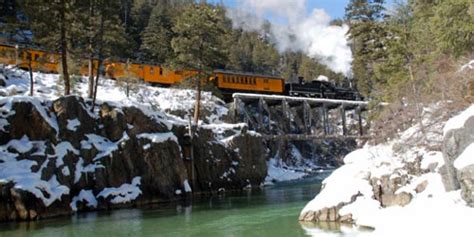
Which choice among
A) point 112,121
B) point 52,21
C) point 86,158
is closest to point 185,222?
point 86,158

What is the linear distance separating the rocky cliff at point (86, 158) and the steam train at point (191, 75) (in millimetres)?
5360

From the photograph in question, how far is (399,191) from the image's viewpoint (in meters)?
14.0

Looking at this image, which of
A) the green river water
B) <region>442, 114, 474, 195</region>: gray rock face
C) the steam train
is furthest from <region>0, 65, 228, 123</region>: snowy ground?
<region>442, 114, 474, 195</region>: gray rock face

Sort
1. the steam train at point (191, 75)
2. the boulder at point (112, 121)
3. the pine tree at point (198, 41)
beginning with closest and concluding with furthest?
the boulder at point (112, 121) < the steam train at point (191, 75) < the pine tree at point (198, 41)

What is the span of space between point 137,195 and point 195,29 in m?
14.7

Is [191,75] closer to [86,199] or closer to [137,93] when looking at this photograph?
[137,93]

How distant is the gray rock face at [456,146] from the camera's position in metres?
9.74

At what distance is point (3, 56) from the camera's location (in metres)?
30.0

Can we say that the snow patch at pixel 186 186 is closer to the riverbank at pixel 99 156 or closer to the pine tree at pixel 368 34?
the riverbank at pixel 99 156

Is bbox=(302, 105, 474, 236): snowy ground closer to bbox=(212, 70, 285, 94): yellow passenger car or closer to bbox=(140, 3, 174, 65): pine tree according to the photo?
bbox=(212, 70, 285, 94): yellow passenger car

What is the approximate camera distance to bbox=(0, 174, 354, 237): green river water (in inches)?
576

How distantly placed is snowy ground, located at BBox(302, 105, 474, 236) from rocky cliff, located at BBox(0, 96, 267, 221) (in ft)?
34.1

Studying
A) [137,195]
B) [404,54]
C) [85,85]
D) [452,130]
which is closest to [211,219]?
[137,195]

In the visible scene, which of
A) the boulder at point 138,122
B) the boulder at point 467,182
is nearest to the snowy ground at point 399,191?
the boulder at point 467,182
